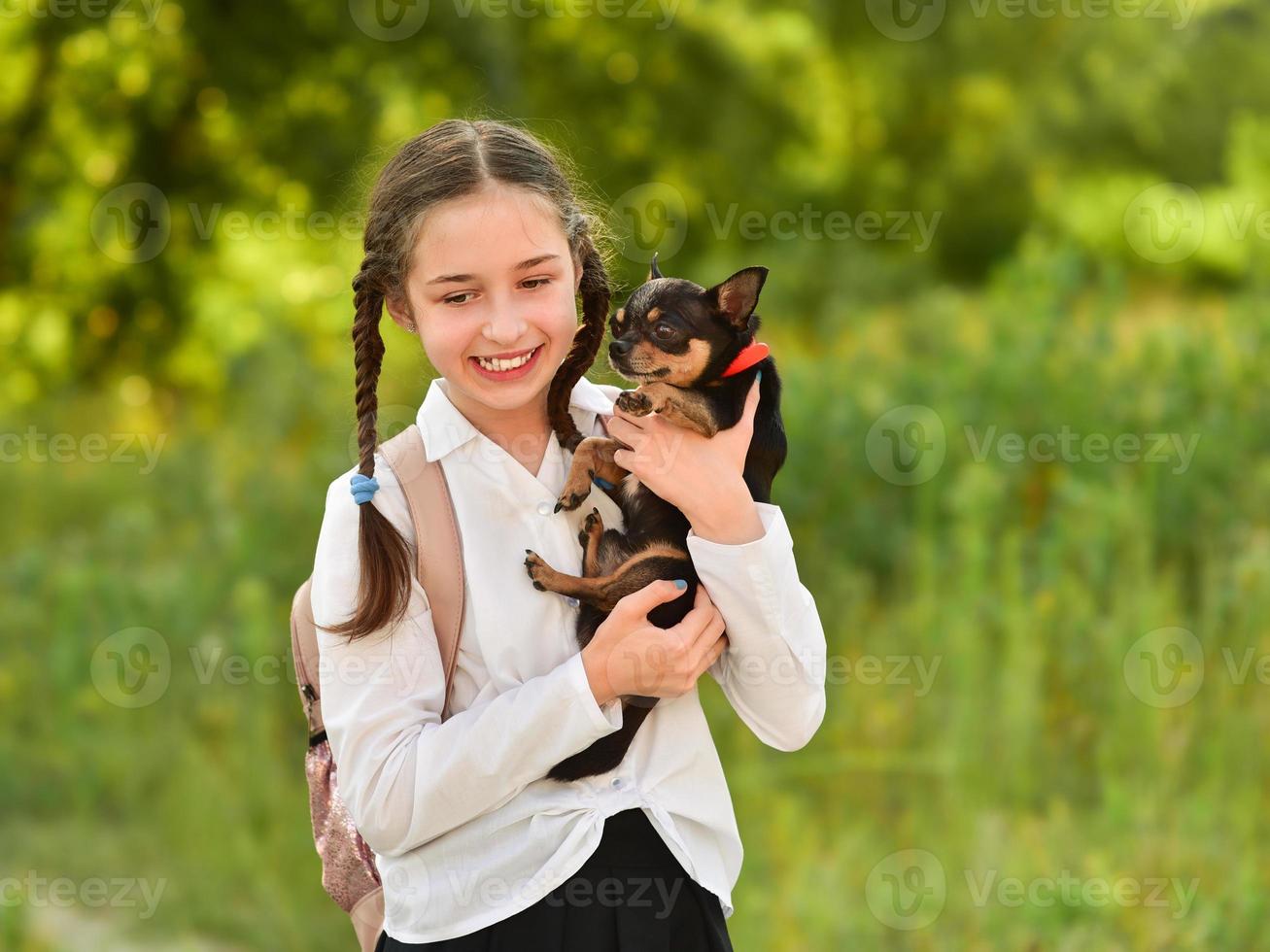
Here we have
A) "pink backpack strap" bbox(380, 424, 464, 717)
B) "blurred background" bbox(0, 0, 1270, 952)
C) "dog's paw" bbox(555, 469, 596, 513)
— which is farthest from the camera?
"blurred background" bbox(0, 0, 1270, 952)

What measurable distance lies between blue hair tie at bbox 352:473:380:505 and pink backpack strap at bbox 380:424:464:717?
2.6 inches

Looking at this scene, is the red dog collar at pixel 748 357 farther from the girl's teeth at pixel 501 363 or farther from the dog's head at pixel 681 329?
the girl's teeth at pixel 501 363

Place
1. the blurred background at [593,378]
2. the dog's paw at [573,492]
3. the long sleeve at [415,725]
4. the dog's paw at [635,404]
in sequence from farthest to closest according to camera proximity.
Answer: the blurred background at [593,378] → the dog's paw at [635,404] → the dog's paw at [573,492] → the long sleeve at [415,725]

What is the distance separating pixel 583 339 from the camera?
212 centimetres

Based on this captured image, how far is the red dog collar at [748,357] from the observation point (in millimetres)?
2188

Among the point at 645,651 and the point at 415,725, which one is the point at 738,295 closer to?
the point at 645,651

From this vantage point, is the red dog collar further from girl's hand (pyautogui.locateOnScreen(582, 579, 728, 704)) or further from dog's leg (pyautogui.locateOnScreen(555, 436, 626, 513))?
girl's hand (pyautogui.locateOnScreen(582, 579, 728, 704))

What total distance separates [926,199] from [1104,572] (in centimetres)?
1154

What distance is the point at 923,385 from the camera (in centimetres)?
572

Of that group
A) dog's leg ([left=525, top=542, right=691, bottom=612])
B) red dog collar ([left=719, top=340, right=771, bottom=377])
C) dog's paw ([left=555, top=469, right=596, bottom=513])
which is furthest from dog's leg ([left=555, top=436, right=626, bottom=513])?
red dog collar ([left=719, top=340, right=771, bottom=377])

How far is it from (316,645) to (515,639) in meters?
0.35

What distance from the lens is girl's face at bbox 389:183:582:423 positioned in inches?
72.6

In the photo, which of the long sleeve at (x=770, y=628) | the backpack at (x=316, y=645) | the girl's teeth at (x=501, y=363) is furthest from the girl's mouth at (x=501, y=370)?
the long sleeve at (x=770, y=628)

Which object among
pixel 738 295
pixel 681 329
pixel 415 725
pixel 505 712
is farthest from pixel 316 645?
pixel 738 295
